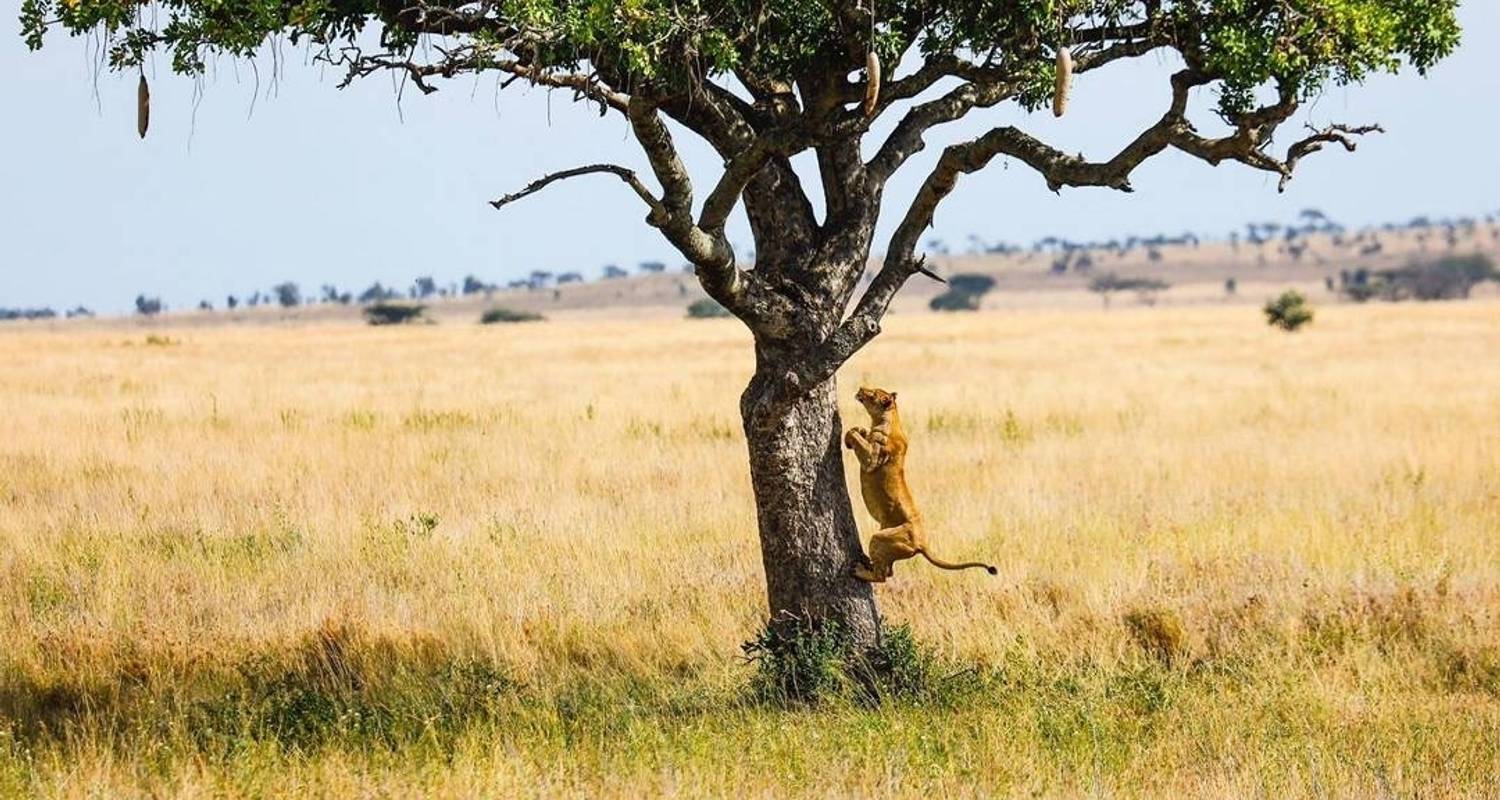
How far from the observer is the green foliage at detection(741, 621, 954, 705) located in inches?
389

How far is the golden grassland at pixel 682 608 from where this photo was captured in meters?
8.68

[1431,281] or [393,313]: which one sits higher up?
[1431,281]

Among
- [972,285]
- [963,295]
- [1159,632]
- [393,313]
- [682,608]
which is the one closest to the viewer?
[1159,632]

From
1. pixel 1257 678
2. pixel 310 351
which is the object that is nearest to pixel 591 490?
pixel 1257 678

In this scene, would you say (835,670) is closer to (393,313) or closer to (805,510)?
(805,510)

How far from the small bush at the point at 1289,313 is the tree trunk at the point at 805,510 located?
4956 centimetres

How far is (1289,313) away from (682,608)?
49241 mm

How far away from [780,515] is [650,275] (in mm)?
185139

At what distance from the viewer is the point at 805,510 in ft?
32.4

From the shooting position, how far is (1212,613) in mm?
12164

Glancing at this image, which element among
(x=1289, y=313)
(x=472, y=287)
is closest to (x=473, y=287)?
(x=472, y=287)

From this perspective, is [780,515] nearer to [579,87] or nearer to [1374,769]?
[579,87]

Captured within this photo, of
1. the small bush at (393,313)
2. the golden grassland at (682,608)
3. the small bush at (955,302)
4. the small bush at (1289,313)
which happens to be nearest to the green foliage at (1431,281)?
the small bush at (955,302)

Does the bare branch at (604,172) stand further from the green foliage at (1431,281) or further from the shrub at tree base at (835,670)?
the green foliage at (1431,281)
